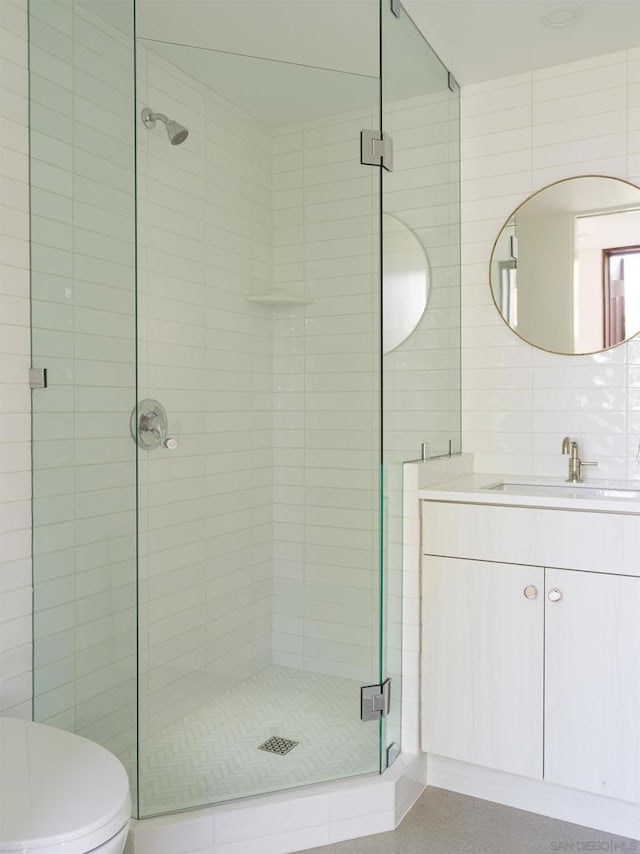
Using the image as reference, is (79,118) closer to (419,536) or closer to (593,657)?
(419,536)

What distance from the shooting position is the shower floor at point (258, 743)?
1855 millimetres

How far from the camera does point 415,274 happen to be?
2.33 m

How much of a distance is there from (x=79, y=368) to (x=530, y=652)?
157cm

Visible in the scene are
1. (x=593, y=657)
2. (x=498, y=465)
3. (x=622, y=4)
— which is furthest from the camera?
(x=498, y=465)

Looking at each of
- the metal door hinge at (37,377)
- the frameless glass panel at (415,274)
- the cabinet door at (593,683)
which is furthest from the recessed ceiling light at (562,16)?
the metal door hinge at (37,377)

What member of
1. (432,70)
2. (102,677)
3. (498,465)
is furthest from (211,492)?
(432,70)

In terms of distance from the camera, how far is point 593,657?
201 cm

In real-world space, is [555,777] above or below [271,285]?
below

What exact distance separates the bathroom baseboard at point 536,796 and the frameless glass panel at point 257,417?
0.48m

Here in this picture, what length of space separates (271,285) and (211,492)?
609mm

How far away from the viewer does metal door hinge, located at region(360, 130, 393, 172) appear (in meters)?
1.99

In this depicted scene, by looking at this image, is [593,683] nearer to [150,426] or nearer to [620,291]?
[620,291]

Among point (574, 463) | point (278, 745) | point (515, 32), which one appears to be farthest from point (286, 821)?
point (515, 32)

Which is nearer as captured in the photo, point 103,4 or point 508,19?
point 103,4
